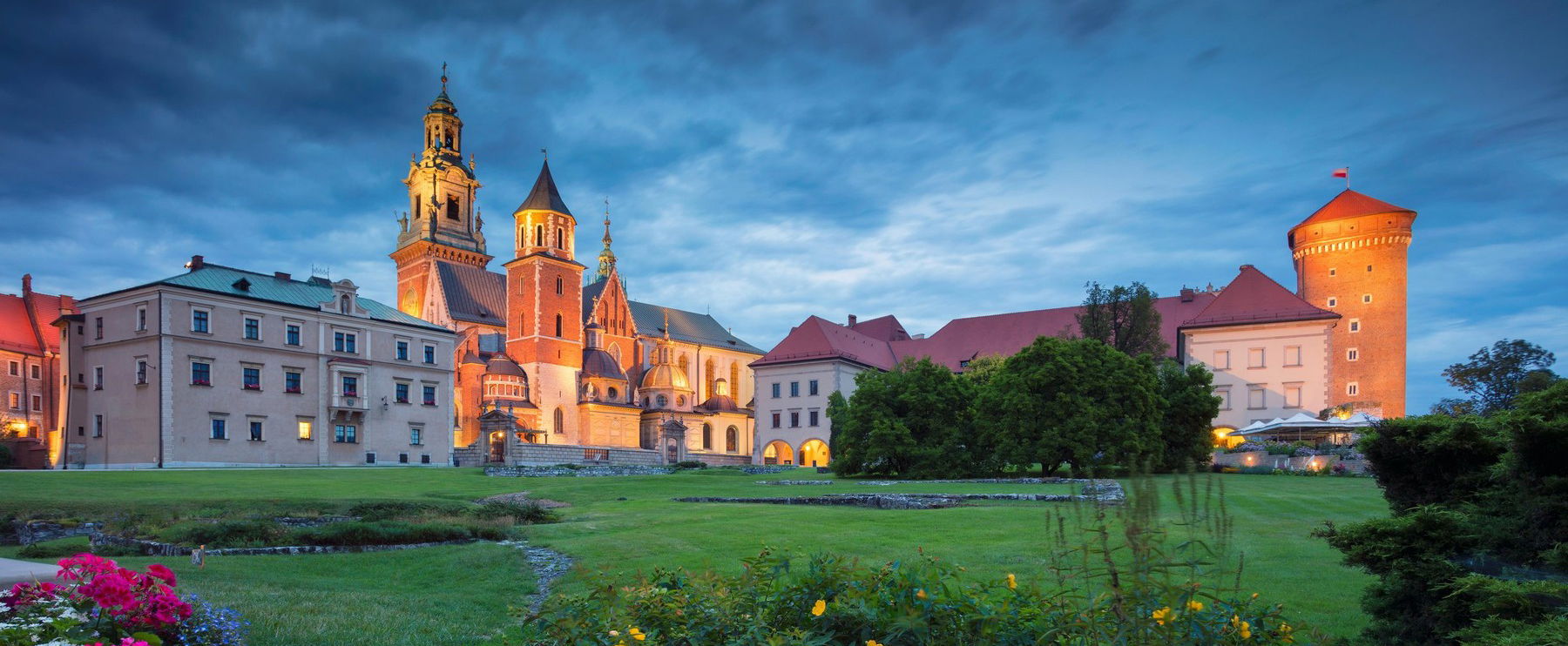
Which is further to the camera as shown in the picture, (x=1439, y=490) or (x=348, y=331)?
(x=348, y=331)

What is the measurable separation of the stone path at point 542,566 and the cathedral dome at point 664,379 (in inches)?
2809

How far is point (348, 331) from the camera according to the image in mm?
51594

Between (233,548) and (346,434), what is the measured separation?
40.0 m

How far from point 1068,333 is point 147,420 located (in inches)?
2369

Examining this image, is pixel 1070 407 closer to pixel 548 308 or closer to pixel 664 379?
pixel 548 308

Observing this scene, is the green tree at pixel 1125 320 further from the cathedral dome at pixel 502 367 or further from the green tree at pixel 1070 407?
the cathedral dome at pixel 502 367

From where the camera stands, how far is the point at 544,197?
83125 millimetres

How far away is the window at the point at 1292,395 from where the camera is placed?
62.5 m

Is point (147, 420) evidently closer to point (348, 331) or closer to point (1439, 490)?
point (348, 331)

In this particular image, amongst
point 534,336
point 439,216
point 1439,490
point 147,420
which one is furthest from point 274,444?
→ point 1439,490

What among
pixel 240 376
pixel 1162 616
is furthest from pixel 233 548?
pixel 240 376

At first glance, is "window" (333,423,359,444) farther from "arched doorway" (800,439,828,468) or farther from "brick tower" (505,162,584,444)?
"arched doorway" (800,439,828,468)

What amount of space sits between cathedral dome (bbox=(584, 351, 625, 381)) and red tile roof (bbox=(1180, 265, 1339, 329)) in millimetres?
47295

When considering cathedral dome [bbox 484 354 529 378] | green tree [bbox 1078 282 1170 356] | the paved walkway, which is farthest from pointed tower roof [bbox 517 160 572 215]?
the paved walkway
